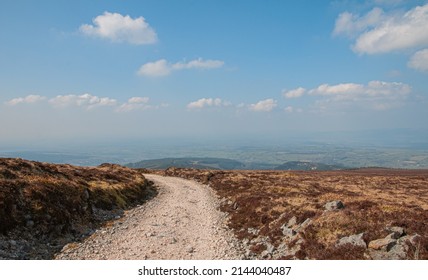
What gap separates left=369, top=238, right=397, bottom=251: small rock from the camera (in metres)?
14.8

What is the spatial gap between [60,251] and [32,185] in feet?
27.1

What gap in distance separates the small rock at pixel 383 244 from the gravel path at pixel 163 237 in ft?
22.9

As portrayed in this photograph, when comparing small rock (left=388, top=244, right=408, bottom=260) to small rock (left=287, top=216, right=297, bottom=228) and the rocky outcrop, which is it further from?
small rock (left=287, top=216, right=297, bottom=228)

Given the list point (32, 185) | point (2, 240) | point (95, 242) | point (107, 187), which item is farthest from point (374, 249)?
point (107, 187)

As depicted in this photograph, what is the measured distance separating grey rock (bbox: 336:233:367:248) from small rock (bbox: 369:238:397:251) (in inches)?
15.7

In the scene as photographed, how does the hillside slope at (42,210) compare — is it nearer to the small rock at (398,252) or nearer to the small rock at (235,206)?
the small rock at (235,206)

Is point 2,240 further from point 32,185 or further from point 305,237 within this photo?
point 305,237

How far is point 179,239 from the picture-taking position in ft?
66.0

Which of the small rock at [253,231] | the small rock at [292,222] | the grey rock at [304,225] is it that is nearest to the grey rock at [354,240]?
the grey rock at [304,225]

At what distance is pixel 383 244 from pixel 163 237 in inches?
512

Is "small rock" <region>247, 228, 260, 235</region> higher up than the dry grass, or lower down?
lower down

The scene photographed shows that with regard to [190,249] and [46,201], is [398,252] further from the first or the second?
[46,201]

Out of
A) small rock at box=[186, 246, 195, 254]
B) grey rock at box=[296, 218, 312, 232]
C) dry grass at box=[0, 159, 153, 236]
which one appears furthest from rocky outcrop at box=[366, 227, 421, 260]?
dry grass at box=[0, 159, 153, 236]

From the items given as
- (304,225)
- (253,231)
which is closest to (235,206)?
(253,231)
